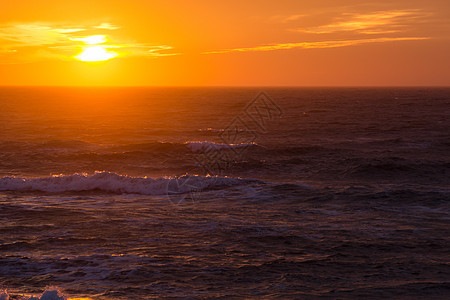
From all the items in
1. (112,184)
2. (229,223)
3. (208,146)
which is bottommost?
(229,223)

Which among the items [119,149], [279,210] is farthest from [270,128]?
[279,210]

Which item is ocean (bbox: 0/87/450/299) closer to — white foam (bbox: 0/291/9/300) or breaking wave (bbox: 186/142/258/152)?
white foam (bbox: 0/291/9/300)

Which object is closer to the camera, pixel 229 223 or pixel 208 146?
pixel 229 223

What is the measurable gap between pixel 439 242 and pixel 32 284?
12.0m

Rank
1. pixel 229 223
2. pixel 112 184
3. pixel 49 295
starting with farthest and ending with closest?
pixel 112 184
pixel 229 223
pixel 49 295

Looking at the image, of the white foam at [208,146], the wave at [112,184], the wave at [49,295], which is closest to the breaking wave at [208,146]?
the white foam at [208,146]

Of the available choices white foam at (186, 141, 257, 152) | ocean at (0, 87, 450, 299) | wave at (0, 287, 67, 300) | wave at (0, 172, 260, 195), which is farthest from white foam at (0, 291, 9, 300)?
white foam at (186, 141, 257, 152)

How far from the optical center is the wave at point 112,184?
24500 millimetres

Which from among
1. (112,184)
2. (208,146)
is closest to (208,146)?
(208,146)

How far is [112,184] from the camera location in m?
25.1

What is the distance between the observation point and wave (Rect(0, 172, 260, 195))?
24.5m

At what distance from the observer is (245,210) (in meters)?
19.7

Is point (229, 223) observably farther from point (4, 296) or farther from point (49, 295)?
point (4, 296)

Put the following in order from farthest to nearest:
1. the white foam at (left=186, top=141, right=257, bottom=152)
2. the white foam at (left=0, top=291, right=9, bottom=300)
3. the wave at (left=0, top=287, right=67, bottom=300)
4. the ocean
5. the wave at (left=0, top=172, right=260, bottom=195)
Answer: the white foam at (left=186, top=141, right=257, bottom=152) → the wave at (left=0, top=172, right=260, bottom=195) → the ocean → the white foam at (left=0, top=291, right=9, bottom=300) → the wave at (left=0, top=287, right=67, bottom=300)
